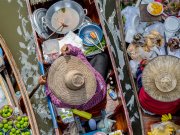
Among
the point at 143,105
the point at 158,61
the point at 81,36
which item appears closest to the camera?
the point at 158,61

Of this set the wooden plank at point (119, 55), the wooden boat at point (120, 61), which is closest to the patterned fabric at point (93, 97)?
the wooden boat at point (120, 61)

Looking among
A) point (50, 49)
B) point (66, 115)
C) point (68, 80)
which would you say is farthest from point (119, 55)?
point (68, 80)

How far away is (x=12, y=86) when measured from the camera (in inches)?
262

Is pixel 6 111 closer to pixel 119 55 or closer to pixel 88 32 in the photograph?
pixel 88 32

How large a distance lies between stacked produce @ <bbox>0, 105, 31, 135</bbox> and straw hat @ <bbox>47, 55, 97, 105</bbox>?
0.94m

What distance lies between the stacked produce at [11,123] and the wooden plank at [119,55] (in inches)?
77.6

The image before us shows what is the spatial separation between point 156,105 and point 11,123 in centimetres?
241

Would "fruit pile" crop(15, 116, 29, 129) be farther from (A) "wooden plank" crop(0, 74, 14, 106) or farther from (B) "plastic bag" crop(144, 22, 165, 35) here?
(B) "plastic bag" crop(144, 22, 165, 35)

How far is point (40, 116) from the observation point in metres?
7.32

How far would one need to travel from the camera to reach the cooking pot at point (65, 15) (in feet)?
22.9

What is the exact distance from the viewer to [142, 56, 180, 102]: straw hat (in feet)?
18.3

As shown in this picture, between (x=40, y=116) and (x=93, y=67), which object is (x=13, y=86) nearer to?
(x=40, y=116)

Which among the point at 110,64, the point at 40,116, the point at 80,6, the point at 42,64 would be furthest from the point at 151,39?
the point at 40,116

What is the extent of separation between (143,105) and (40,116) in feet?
6.85
